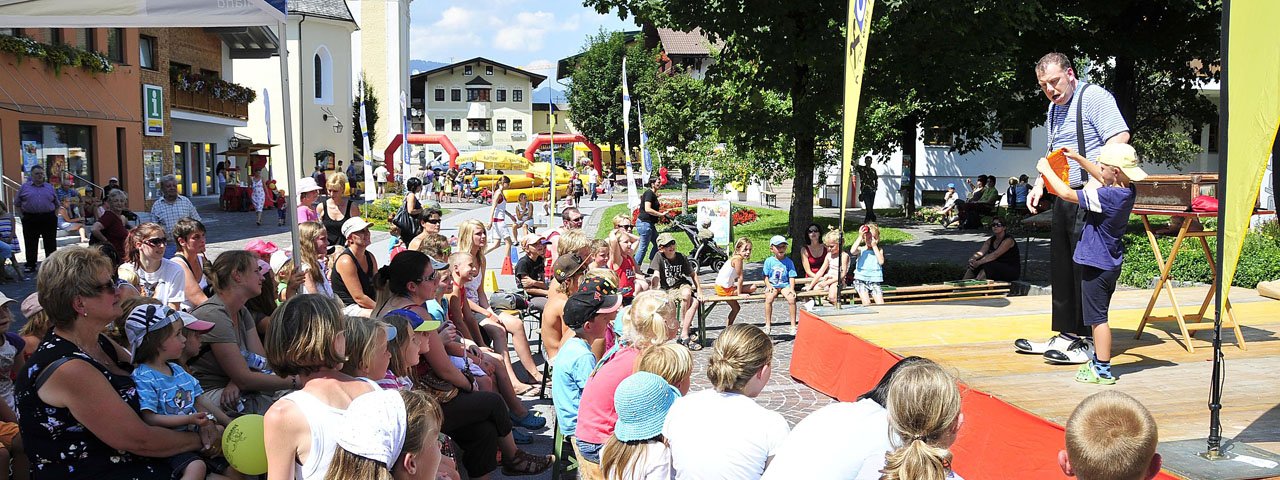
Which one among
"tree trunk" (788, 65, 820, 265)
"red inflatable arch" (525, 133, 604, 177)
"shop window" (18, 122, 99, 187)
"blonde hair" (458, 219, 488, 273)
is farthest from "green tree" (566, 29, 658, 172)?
"blonde hair" (458, 219, 488, 273)

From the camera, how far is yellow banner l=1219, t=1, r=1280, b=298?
3535mm

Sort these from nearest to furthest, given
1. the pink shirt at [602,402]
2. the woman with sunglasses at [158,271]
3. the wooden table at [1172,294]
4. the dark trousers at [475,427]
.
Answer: the pink shirt at [602,402] < the dark trousers at [475,427] < the wooden table at [1172,294] < the woman with sunglasses at [158,271]

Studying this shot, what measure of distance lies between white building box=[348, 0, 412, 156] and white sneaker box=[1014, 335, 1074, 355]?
57553 millimetres

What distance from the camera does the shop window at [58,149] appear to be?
21438 mm

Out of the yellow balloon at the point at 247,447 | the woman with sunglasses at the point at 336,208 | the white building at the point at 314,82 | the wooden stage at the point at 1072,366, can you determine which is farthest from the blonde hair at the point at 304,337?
the white building at the point at 314,82

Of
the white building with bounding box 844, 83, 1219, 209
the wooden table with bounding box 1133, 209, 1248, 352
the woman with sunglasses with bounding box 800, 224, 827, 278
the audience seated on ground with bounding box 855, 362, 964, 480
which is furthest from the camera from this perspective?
the white building with bounding box 844, 83, 1219, 209

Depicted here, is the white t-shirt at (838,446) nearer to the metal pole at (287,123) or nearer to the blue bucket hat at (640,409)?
the blue bucket hat at (640,409)

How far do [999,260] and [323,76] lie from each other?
40.4m

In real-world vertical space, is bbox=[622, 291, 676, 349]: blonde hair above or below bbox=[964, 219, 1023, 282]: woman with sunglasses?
above

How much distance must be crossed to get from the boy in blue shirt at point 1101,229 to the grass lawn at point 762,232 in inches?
457

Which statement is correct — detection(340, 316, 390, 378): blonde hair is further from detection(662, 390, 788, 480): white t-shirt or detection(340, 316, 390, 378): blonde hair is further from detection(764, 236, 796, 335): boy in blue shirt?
detection(764, 236, 796, 335): boy in blue shirt

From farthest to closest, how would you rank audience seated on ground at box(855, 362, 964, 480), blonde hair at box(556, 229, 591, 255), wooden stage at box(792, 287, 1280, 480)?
blonde hair at box(556, 229, 591, 255) < wooden stage at box(792, 287, 1280, 480) < audience seated on ground at box(855, 362, 964, 480)

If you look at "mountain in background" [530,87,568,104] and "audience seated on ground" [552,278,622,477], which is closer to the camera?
"audience seated on ground" [552,278,622,477]

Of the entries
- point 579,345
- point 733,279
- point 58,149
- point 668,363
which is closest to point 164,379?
point 668,363
